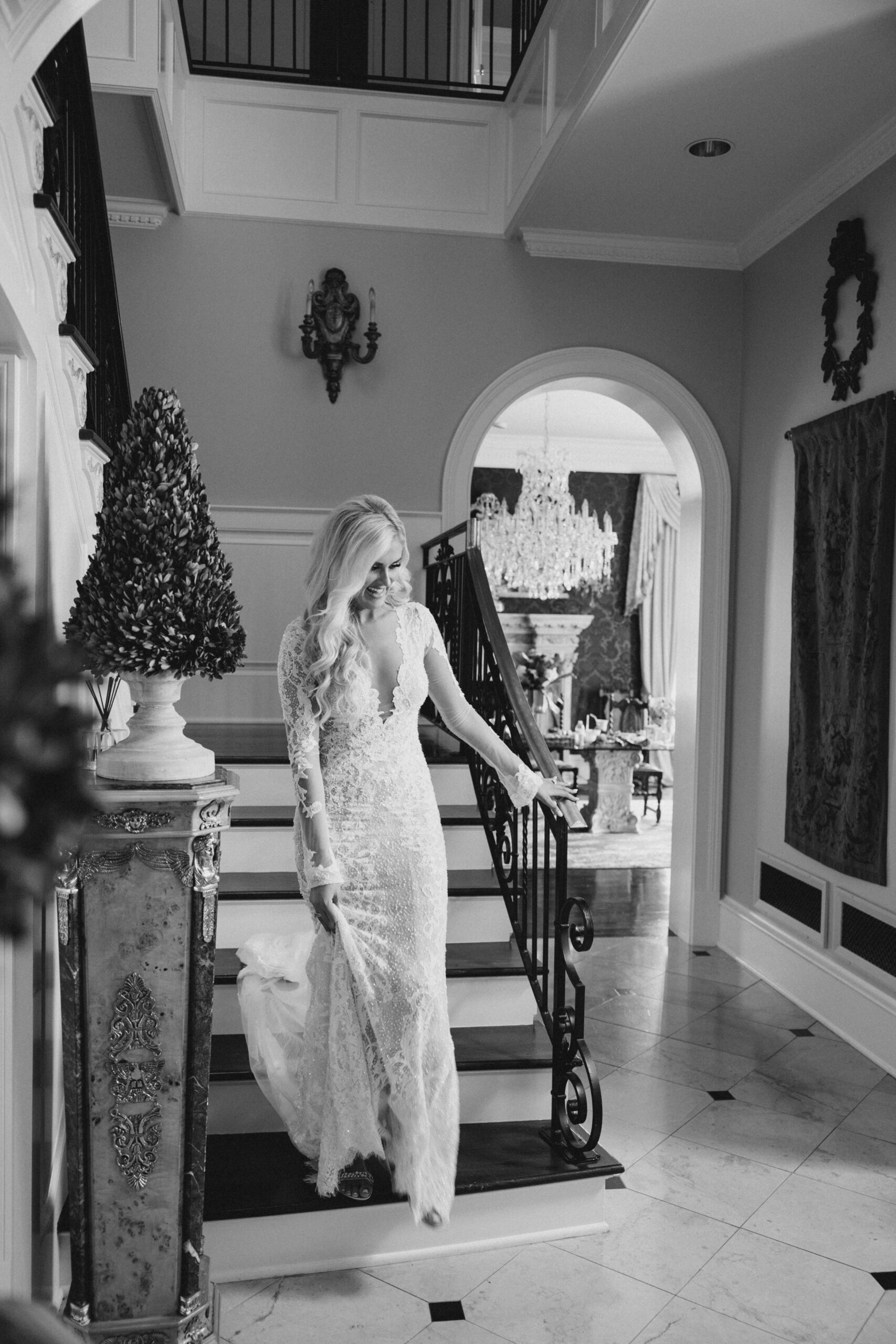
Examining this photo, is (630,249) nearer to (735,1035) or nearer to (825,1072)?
(735,1035)

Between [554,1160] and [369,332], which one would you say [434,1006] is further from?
[369,332]

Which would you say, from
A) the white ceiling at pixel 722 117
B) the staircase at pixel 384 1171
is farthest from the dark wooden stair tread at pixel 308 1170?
the white ceiling at pixel 722 117

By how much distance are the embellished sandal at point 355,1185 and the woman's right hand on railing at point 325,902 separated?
2.14ft

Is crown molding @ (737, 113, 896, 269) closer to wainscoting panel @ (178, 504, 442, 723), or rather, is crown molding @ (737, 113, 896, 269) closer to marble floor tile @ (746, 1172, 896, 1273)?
wainscoting panel @ (178, 504, 442, 723)

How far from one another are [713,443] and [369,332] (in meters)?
1.92

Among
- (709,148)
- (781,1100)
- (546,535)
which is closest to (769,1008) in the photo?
(781,1100)

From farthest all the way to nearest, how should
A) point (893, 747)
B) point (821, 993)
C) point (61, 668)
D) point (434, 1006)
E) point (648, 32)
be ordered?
point (821, 993)
point (893, 747)
point (648, 32)
point (434, 1006)
point (61, 668)

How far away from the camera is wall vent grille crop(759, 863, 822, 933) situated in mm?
4801

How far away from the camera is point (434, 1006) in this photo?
2.63m

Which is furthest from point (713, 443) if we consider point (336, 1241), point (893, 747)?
point (336, 1241)

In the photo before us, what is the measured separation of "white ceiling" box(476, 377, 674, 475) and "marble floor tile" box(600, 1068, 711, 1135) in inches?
293

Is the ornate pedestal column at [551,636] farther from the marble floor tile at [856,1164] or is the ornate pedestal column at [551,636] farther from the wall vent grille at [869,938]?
the marble floor tile at [856,1164]

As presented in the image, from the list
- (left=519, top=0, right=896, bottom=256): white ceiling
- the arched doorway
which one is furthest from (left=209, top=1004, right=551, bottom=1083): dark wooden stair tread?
(left=519, top=0, right=896, bottom=256): white ceiling

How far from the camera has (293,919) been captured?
356 cm
